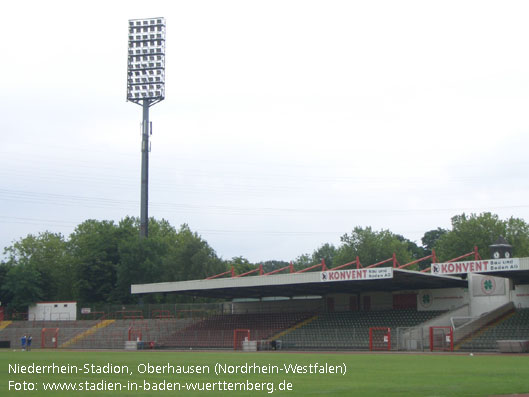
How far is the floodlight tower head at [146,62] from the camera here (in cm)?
8088

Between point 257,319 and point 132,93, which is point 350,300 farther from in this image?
point 132,93

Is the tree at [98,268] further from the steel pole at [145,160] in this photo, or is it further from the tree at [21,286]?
the steel pole at [145,160]

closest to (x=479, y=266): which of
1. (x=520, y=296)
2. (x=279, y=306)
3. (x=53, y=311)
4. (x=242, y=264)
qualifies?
(x=520, y=296)

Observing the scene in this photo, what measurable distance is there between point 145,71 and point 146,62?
1077 millimetres

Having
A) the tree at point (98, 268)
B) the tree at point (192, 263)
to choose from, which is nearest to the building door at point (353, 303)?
the tree at point (192, 263)

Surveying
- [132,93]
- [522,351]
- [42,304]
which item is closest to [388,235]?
[132,93]

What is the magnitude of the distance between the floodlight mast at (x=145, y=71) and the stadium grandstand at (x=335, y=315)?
1890 cm

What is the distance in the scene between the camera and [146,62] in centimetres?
8156

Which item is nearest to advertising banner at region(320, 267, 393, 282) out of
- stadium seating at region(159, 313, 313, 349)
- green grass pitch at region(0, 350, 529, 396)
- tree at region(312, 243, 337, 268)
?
stadium seating at region(159, 313, 313, 349)

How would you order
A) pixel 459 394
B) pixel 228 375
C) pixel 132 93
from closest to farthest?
1. pixel 459 394
2. pixel 228 375
3. pixel 132 93

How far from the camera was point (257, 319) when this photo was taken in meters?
62.2

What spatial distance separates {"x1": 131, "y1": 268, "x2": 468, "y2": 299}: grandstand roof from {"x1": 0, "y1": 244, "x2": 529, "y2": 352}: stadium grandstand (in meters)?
0.08

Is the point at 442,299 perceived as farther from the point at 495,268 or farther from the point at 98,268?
the point at 98,268

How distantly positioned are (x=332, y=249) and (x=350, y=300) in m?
109
